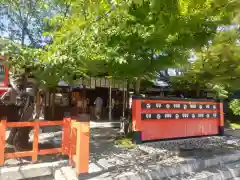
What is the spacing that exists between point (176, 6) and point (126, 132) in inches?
197

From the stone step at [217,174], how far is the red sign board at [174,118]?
2105 millimetres

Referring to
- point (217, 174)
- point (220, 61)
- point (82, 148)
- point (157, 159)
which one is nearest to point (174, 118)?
point (157, 159)

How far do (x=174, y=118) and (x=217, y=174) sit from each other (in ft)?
9.09

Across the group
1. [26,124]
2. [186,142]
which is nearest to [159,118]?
[186,142]

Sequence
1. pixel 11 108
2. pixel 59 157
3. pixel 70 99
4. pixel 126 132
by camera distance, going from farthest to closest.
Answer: pixel 70 99 < pixel 11 108 < pixel 126 132 < pixel 59 157

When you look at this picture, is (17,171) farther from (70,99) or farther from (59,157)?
(70,99)

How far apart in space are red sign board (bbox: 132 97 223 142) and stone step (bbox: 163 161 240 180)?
2105mm

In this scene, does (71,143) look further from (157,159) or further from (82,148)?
(157,159)

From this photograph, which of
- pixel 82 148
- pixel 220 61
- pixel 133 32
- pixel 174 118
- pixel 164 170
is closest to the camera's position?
pixel 82 148

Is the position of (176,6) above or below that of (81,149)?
above

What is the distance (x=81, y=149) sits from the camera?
4.68 m

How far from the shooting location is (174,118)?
8219mm

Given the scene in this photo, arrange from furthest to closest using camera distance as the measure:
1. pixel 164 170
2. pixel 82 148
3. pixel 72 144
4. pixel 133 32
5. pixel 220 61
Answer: pixel 220 61 < pixel 133 32 < pixel 72 144 < pixel 164 170 < pixel 82 148

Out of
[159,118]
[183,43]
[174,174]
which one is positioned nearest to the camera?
[174,174]
